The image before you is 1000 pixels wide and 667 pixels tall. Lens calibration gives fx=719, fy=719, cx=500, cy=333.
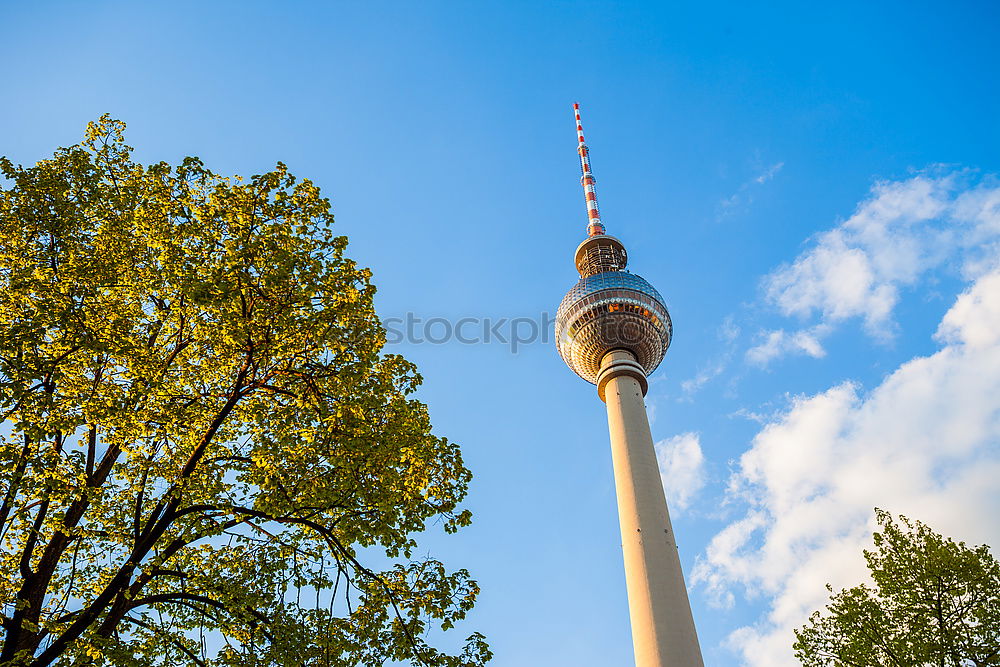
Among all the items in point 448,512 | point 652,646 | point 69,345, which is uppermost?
point 652,646

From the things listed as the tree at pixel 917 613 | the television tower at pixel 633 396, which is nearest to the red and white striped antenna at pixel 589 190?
the television tower at pixel 633 396

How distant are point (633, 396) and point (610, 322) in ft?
27.6

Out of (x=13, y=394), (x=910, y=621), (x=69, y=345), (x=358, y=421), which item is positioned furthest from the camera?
(x=910, y=621)

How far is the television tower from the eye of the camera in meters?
43.7

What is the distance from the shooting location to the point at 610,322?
6312 cm

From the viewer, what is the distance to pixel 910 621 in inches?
845

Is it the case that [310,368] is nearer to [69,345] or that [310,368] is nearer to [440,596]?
[69,345]

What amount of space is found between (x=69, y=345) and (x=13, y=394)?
3.79ft

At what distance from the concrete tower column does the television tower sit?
0.06 meters

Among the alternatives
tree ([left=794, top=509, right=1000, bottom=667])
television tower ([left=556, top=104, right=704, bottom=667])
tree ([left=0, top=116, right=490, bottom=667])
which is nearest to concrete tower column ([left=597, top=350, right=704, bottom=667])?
television tower ([left=556, top=104, right=704, bottom=667])

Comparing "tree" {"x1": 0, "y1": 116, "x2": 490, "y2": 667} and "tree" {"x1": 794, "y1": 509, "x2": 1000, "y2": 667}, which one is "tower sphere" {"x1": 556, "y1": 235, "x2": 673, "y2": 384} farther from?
"tree" {"x1": 0, "y1": 116, "x2": 490, "y2": 667}

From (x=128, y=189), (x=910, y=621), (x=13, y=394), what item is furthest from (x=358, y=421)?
(x=910, y=621)

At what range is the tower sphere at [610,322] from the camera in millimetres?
62875

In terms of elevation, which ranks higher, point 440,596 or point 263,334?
point 263,334
